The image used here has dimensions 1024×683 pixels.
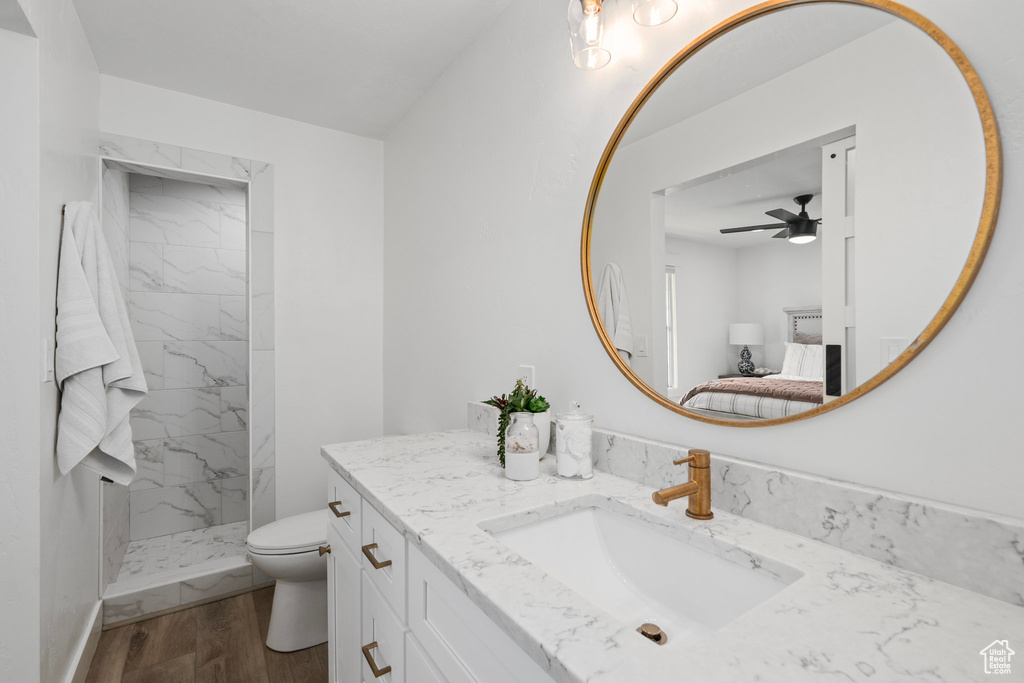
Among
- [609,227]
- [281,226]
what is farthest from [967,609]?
[281,226]

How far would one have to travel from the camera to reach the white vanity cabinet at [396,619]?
2.38ft

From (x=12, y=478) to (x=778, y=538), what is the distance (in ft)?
6.07

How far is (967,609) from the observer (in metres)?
0.66

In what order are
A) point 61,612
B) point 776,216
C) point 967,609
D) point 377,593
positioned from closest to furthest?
point 967,609
point 776,216
point 377,593
point 61,612

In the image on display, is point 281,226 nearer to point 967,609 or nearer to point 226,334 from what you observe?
point 226,334

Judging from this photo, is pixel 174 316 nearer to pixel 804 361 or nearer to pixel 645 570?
pixel 645 570

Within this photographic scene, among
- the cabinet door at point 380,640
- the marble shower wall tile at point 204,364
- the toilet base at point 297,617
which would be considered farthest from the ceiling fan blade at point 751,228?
the marble shower wall tile at point 204,364

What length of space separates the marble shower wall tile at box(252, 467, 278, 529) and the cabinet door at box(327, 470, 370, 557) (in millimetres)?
1228

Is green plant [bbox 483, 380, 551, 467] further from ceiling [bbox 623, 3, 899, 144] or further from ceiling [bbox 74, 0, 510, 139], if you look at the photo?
ceiling [bbox 74, 0, 510, 139]

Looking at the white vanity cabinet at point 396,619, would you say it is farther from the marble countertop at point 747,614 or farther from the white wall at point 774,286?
the white wall at point 774,286

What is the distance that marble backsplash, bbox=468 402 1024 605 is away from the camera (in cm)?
68

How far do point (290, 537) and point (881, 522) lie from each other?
2027mm

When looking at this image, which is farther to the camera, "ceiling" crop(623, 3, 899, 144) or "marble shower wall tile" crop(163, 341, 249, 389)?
"marble shower wall tile" crop(163, 341, 249, 389)

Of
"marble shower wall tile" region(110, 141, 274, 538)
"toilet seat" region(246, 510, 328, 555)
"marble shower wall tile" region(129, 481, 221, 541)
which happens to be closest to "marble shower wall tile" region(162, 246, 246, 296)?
"marble shower wall tile" region(110, 141, 274, 538)
